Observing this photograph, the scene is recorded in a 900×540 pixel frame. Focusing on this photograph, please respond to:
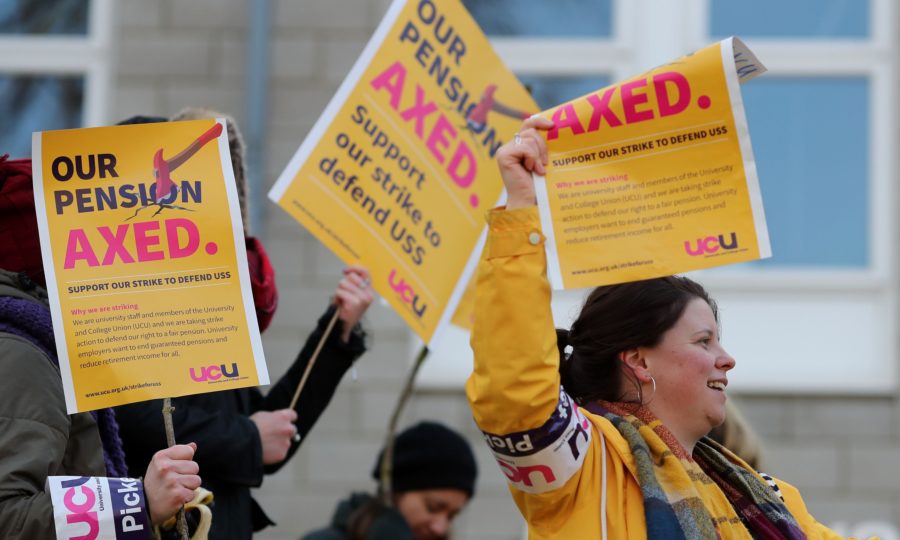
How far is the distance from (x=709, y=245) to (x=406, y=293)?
111 cm

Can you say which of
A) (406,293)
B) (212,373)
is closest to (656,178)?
(212,373)

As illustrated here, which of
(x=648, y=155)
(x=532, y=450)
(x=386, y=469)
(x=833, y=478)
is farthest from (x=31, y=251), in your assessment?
Answer: (x=833, y=478)

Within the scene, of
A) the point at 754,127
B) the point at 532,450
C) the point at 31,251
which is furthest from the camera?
the point at 754,127

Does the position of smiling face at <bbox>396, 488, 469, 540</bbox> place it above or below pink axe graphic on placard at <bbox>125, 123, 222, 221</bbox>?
below

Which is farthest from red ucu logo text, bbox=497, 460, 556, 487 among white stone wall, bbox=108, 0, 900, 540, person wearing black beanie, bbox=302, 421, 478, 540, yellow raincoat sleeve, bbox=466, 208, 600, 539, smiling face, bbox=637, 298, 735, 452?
white stone wall, bbox=108, 0, 900, 540

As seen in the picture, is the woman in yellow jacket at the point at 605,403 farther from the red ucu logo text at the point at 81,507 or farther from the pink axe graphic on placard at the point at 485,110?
the pink axe graphic on placard at the point at 485,110

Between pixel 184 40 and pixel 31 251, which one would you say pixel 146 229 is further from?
pixel 184 40

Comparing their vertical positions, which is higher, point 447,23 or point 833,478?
point 447,23

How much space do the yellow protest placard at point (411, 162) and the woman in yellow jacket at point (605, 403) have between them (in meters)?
0.77

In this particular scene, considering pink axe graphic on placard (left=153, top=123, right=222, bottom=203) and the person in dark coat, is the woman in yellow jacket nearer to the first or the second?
pink axe graphic on placard (left=153, top=123, right=222, bottom=203)

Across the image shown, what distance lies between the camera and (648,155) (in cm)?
295

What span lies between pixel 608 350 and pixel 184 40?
4.37 meters

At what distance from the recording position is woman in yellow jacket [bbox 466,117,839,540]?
8.72 feet

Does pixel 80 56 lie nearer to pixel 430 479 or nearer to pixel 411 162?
pixel 430 479
